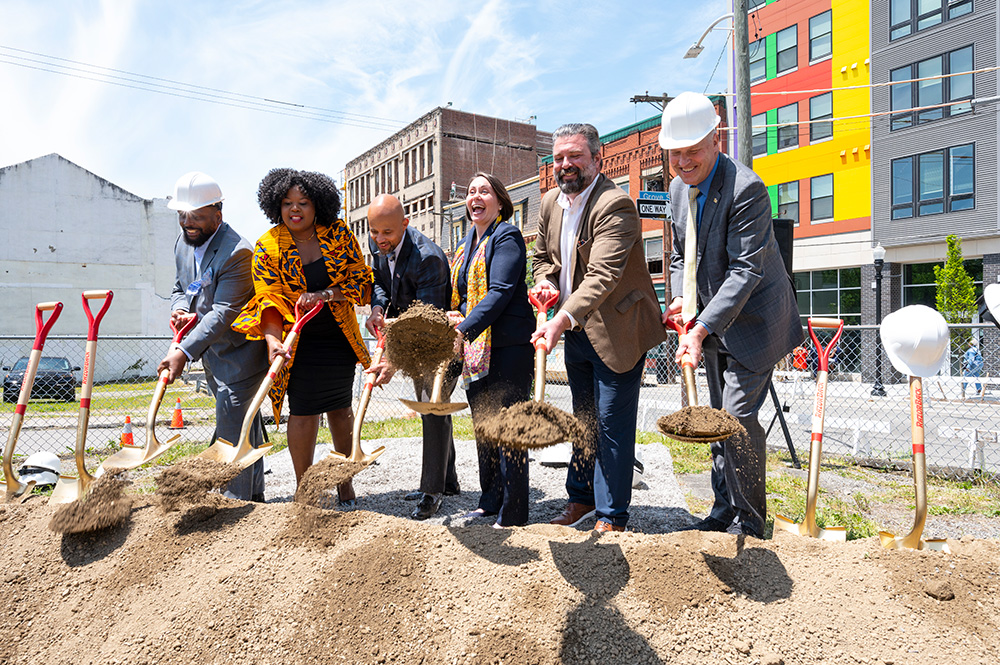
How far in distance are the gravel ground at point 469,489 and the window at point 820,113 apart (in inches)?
738

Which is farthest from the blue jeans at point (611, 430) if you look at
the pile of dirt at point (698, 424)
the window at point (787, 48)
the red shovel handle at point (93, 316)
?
the window at point (787, 48)

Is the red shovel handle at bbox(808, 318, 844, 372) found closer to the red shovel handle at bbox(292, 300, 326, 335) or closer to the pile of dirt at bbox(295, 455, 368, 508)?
the pile of dirt at bbox(295, 455, 368, 508)

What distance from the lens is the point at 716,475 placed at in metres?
3.11

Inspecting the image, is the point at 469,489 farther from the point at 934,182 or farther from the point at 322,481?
the point at 934,182

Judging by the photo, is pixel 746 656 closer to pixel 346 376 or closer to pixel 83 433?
pixel 346 376

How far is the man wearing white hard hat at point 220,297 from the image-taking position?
352cm

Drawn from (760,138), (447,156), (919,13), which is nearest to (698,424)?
(919,13)

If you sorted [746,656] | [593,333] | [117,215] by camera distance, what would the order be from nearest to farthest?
[746,656] → [593,333] → [117,215]

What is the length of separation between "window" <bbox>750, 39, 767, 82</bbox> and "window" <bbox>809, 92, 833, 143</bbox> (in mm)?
2394

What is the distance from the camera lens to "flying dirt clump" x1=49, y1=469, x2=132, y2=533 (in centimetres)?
274

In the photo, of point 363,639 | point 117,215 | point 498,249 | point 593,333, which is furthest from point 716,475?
point 117,215

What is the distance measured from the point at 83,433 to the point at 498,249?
235 centimetres

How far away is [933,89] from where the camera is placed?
1823 cm

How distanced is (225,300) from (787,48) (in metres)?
23.3
